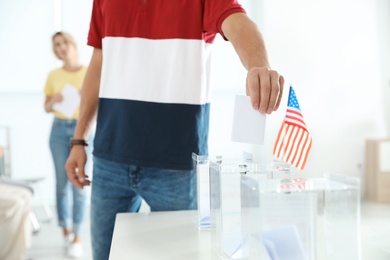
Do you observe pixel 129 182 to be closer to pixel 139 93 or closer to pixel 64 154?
pixel 139 93

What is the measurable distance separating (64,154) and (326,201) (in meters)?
2.73

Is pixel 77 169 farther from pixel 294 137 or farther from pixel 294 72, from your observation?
pixel 294 72

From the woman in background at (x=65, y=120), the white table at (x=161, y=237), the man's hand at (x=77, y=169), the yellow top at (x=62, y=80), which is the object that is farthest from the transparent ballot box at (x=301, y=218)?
the yellow top at (x=62, y=80)

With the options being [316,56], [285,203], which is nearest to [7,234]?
[285,203]

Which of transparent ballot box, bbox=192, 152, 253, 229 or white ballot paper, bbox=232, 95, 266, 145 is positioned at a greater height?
white ballot paper, bbox=232, 95, 266, 145

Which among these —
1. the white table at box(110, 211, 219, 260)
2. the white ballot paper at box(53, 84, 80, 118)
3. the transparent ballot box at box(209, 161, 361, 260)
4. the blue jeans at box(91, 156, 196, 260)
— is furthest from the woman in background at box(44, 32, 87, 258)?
the transparent ballot box at box(209, 161, 361, 260)

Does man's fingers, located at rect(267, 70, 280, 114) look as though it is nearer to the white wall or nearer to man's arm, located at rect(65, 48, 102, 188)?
man's arm, located at rect(65, 48, 102, 188)

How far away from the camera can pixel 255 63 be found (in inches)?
40.9

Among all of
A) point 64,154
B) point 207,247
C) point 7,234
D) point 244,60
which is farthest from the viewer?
point 64,154

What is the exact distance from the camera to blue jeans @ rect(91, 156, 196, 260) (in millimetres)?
1251

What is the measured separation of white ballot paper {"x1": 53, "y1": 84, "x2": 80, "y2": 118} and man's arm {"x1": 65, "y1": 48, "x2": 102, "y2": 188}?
176 centimetres

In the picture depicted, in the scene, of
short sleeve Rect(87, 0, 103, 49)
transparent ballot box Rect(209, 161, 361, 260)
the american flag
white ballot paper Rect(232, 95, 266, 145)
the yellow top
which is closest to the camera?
transparent ballot box Rect(209, 161, 361, 260)

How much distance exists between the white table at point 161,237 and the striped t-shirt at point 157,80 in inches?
5.8

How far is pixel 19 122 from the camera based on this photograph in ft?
14.2
